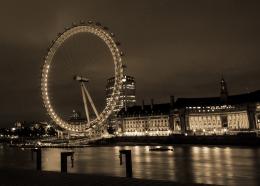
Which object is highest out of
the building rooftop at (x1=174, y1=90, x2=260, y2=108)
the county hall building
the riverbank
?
the building rooftop at (x1=174, y1=90, x2=260, y2=108)

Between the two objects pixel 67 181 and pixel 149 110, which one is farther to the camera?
pixel 149 110

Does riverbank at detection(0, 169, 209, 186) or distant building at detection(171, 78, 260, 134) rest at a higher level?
distant building at detection(171, 78, 260, 134)

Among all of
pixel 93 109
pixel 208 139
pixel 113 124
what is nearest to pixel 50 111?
pixel 93 109

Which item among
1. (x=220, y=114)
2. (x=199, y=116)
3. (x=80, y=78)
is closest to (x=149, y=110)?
(x=199, y=116)

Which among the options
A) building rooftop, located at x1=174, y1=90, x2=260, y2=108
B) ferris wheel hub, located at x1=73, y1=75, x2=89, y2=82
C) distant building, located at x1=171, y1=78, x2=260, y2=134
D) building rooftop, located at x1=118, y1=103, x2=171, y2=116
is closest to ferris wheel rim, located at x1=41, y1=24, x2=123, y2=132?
ferris wheel hub, located at x1=73, y1=75, x2=89, y2=82

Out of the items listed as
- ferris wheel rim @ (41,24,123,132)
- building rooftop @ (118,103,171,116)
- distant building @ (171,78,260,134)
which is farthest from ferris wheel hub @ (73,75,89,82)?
building rooftop @ (118,103,171,116)

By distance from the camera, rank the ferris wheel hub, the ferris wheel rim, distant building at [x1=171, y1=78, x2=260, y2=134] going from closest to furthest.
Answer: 1. the ferris wheel rim
2. the ferris wheel hub
3. distant building at [x1=171, y1=78, x2=260, y2=134]

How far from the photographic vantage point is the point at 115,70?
4634 cm

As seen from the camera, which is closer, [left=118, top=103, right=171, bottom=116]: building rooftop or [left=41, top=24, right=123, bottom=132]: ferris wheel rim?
[left=41, top=24, right=123, bottom=132]: ferris wheel rim

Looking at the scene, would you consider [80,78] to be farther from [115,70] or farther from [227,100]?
[227,100]

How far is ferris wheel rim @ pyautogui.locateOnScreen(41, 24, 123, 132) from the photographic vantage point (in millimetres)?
45750

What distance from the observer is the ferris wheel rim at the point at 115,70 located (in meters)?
45.8

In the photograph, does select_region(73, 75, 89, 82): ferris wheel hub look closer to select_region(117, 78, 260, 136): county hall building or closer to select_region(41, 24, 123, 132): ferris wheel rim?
select_region(41, 24, 123, 132): ferris wheel rim

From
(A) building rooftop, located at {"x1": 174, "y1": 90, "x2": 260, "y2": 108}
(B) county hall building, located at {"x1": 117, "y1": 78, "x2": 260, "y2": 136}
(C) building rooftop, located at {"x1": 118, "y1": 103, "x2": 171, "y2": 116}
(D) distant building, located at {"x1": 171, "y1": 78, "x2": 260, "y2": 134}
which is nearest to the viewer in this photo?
(D) distant building, located at {"x1": 171, "y1": 78, "x2": 260, "y2": 134}
